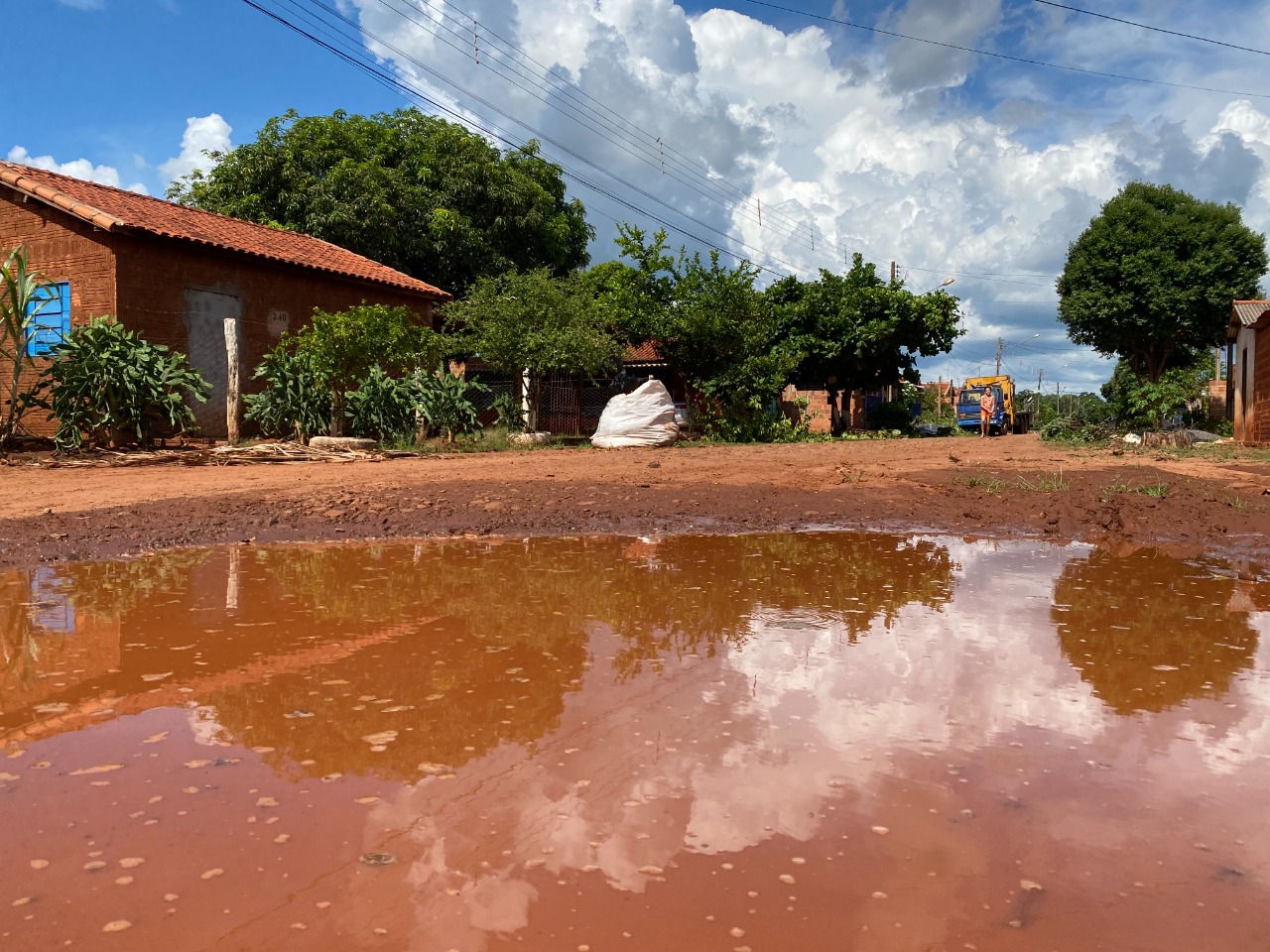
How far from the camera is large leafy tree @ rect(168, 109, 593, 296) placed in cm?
2462

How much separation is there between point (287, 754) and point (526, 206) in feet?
85.2

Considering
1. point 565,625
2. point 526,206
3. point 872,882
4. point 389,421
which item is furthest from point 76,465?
point 526,206

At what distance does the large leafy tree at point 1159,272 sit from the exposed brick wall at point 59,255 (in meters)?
29.4

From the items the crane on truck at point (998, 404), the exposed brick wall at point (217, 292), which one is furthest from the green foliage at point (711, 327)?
the crane on truck at point (998, 404)

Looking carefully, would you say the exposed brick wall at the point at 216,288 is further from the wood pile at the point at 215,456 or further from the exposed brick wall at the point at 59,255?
the wood pile at the point at 215,456

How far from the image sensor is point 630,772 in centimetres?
266

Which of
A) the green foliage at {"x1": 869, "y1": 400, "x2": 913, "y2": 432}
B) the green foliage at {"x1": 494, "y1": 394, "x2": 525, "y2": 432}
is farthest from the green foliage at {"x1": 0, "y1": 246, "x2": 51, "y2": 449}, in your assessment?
the green foliage at {"x1": 869, "y1": 400, "x2": 913, "y2": 432}

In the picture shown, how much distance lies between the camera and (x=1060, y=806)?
7.97 feet

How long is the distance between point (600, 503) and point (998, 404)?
35299mm

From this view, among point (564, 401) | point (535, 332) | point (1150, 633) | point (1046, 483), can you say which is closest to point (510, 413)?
point (535, 332)

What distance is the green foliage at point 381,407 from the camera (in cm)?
1583

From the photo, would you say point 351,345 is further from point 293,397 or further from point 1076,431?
point 1076,431

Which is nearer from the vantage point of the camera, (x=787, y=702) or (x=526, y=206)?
(x=787, y=702)

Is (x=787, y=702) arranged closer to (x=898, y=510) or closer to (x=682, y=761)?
(x=682, y=761)
